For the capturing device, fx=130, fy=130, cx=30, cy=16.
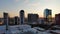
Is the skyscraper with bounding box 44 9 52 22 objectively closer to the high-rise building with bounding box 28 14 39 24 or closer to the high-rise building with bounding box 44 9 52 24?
the high-rise building with bounding box 44 9 52 24

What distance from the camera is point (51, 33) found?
547 cm

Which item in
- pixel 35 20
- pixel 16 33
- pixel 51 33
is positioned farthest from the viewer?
pixel 35 20

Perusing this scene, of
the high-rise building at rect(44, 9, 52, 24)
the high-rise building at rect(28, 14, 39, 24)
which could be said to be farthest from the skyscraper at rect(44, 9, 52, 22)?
the high-rise building at rect(28, 14, 39, 24)

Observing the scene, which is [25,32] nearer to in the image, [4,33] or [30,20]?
[4,33]

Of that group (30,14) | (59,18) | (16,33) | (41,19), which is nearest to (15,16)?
(30,14)

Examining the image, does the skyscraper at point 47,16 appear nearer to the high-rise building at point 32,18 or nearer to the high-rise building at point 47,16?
the high-rise building at point 47,16

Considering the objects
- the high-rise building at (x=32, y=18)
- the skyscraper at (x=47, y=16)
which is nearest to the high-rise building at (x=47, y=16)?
the skyscraper at (x=47, y=16)

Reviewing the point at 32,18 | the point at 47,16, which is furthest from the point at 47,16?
the point at 32,18

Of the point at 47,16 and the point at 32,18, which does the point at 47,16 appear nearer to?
the point at 47,16

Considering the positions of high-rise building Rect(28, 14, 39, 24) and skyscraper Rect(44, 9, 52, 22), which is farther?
skyscraper Rect(44, 9, 52, 22)

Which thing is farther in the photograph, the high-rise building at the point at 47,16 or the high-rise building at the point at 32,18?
the high-rise building at the point at 47,16

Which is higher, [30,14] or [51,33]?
[30,14]

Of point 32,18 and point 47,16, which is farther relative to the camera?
point 47,16

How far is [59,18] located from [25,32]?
5.75 meters
